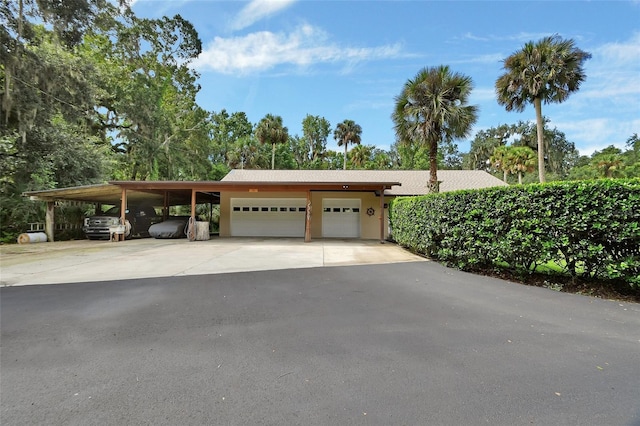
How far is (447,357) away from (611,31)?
1396cm

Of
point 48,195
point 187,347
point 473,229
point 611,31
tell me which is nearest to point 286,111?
point 48,195

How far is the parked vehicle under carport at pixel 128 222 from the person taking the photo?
14.3 metres

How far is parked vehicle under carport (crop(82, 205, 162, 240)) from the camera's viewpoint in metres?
14.3

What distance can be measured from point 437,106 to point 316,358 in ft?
37.1

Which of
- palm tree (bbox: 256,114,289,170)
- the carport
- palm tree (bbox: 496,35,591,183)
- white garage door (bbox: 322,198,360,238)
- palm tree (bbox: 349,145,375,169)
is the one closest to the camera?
the carport

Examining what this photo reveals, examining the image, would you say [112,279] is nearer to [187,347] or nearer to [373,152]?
[187,347]

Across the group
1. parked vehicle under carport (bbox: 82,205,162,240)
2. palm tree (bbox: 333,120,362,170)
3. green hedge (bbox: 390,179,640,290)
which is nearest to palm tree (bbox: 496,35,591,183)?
green hedge (bbox: 390,179,640,290)

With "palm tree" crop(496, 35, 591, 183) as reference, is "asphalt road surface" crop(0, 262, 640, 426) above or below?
below

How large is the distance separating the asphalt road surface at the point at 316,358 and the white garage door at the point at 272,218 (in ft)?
38.1

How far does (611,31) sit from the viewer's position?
10375 millimetres

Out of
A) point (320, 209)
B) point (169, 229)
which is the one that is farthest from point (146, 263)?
point (320, 209)

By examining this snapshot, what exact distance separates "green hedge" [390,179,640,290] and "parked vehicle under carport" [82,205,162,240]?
47.2 feet

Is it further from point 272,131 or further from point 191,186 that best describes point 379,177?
point 272,131

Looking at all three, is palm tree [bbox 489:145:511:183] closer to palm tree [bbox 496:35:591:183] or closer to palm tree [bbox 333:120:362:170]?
palm tree [bbox 496:35:591:183]
